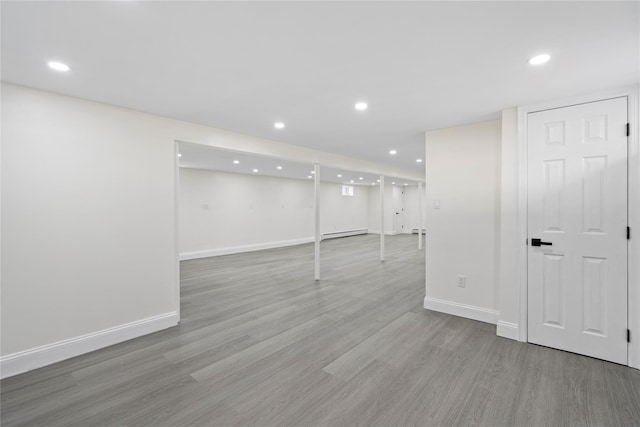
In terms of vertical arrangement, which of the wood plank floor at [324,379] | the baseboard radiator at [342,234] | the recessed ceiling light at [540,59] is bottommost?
the wood plank floor at [324,379]

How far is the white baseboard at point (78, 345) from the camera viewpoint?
2.31 meters

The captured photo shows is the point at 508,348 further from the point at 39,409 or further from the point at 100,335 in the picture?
the point at 100,335

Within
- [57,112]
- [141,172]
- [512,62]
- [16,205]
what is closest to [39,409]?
[16,205]

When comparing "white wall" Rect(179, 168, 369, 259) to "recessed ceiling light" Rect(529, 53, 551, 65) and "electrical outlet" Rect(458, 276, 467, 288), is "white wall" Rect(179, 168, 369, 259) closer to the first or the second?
"electrical outlet" Rect(458, 276, 467, 288)

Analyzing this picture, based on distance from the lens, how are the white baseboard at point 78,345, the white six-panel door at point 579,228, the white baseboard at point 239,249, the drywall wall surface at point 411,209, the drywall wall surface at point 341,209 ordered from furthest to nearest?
1. the drywall wall surface at point 411,209
2. the drywall wall surface at point 341,209
3. the white baseboard at point 239,249
4. the white six-panel door at point 579,228
5. the white baseboard at point 78,345

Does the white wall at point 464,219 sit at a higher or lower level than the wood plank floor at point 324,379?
higher

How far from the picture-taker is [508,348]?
271 centimetres

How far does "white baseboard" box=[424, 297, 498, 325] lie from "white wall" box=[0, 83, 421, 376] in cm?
332

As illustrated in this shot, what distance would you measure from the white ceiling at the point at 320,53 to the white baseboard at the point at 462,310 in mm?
2339

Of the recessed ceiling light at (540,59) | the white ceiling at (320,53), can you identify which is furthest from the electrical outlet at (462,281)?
the recessed ceiling light at (540,59)

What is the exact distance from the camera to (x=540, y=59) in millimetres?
1911

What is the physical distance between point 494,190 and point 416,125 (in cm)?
122

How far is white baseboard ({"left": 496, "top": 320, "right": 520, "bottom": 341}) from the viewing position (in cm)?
287

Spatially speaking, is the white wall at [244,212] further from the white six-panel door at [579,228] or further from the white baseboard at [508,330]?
the white six-panel door at [579,228]
